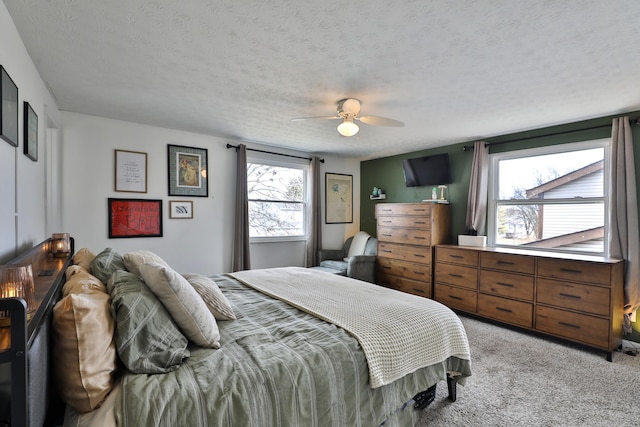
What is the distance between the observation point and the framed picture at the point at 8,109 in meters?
1.50

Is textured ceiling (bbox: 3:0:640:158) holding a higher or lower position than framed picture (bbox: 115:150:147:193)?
higher

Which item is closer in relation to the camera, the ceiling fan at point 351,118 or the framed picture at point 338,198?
the ceiling fan at point 351,118

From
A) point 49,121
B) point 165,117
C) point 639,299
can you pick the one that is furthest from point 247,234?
point 639,299

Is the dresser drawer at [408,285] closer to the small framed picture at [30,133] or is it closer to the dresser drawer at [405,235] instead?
the dresser drawer at [405,235]

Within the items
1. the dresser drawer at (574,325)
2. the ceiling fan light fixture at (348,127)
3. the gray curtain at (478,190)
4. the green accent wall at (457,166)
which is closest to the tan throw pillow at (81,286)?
the ceiling fan light fixture at (348,127)

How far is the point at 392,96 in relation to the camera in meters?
2.80

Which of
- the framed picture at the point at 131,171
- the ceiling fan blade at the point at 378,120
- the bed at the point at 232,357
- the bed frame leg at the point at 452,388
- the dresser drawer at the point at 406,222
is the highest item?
the ceiling fan blade at the point at 378,120

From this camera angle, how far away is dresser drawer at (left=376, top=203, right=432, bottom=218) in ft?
14.6

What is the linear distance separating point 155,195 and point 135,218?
364 mm

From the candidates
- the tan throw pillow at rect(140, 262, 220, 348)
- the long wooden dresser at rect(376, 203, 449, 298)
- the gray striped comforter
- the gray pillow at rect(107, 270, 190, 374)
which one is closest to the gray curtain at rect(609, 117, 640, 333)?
the long wooden dresser at rect(376, 203, 449, 298)

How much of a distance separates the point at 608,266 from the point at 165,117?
15.8 feet

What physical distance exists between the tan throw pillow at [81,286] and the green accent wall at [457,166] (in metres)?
4.08

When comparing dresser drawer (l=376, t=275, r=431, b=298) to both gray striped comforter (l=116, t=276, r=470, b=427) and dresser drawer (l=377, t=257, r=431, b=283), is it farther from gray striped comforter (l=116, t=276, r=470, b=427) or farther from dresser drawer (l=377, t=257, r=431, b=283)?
gray striped comforter (l=116, t=276, r=470, b=427)

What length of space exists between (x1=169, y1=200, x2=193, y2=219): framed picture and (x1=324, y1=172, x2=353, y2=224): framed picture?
2.40 m
